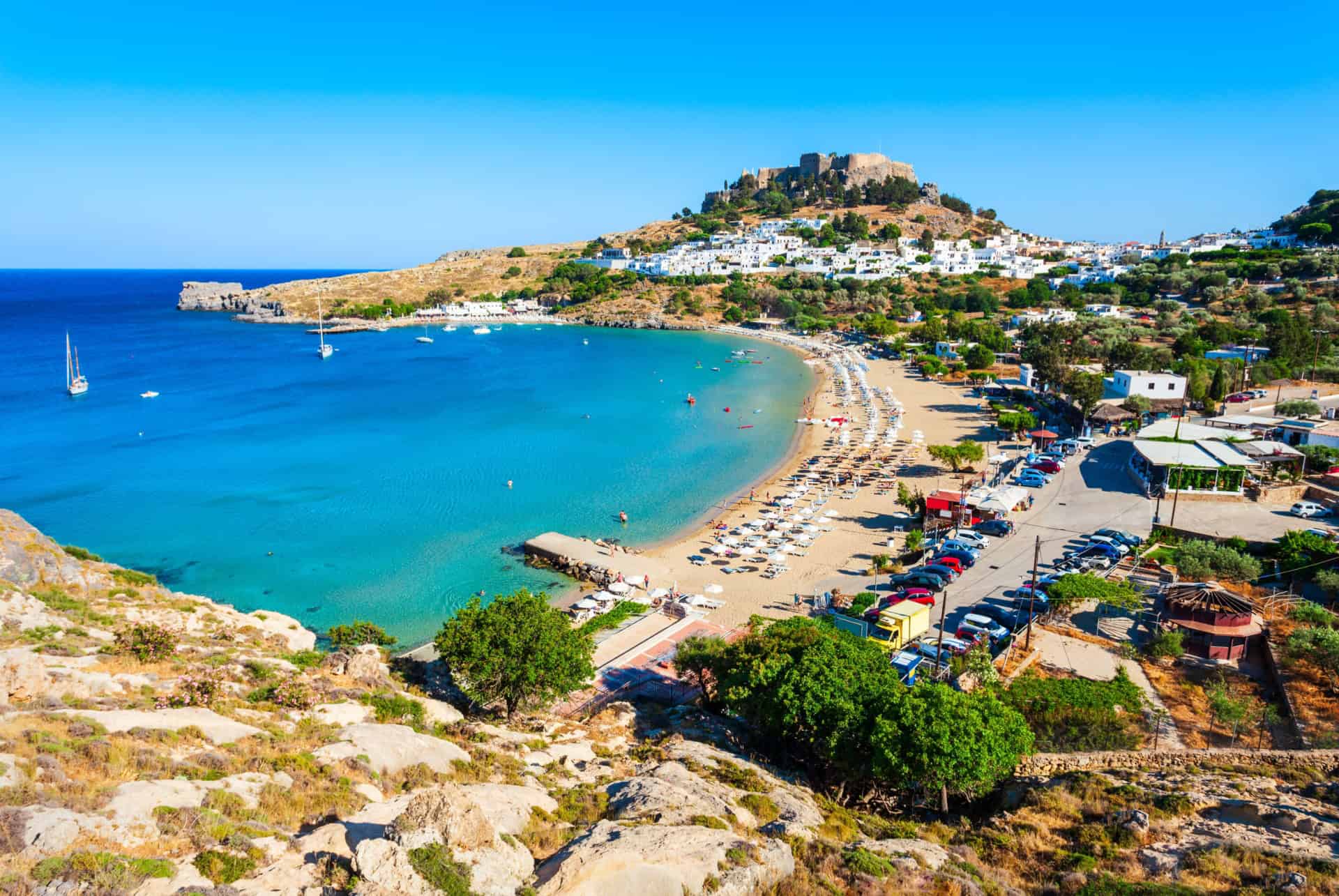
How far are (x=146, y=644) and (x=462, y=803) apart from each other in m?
9.52

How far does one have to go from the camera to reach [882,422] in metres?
47.5

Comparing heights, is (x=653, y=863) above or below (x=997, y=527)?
above

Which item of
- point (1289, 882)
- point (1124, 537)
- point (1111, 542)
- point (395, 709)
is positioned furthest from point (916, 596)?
point (395, 709)

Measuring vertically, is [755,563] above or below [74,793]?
below

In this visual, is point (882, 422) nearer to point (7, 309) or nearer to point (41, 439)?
point (41, 439)

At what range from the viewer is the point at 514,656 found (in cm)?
1562

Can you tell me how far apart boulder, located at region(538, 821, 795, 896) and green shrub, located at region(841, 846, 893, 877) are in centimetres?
78

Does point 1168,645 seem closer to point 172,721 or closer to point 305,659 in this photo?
point 305,659

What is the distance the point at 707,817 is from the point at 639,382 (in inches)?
2379

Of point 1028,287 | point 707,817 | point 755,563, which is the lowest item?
point 755,563

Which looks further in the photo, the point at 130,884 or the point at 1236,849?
the point at 1236,849

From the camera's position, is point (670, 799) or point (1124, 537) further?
point (1124, 537)

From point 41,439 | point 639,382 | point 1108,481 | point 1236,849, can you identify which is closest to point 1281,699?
point 1236,849

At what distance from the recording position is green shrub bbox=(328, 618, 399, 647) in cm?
2045
